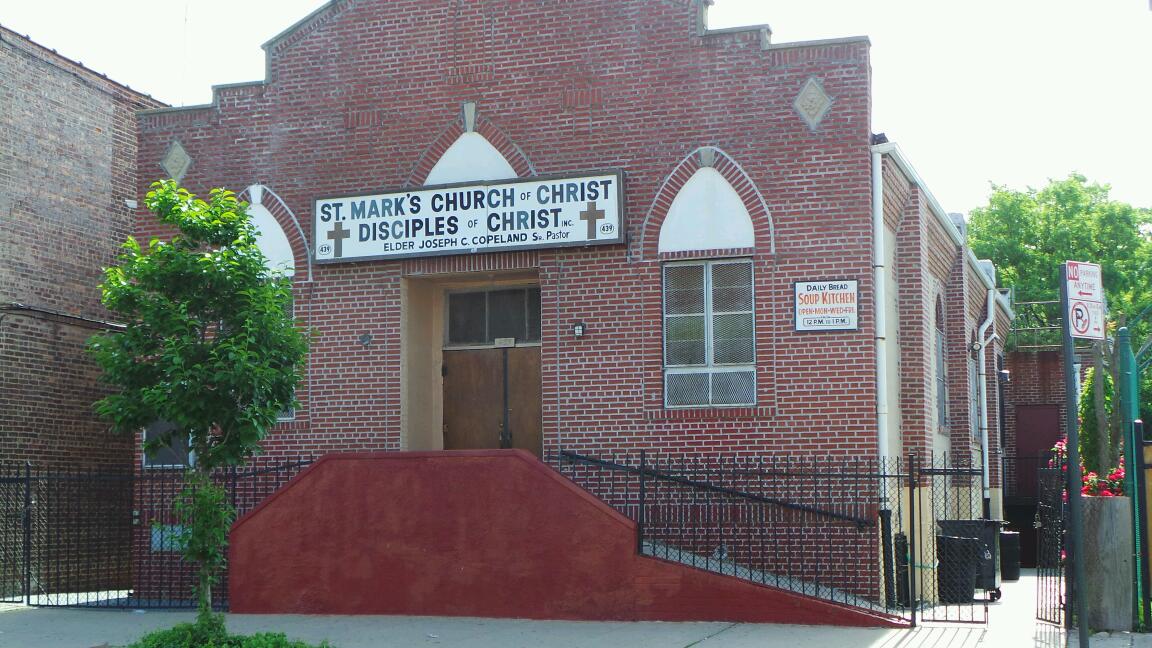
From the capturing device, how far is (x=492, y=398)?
1652 cm

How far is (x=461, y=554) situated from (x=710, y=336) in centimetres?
377

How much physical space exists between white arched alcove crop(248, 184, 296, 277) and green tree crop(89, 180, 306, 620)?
16.5 ft

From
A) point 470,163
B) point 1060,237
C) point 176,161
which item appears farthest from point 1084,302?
point 1060,237

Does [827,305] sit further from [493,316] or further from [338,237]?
[338,237]

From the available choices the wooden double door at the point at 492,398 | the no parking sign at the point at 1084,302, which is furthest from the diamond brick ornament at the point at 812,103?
the no parking sign at the point at 1084,302

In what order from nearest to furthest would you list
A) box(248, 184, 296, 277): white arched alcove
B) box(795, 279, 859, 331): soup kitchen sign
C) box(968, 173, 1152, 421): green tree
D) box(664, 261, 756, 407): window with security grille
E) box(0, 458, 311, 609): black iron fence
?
1. box(795, 279, 859, 331): soup kitchen sign
2. box(664, 261, 756, 407): window with security grille
3. box(0, 458, 311, 609): black iron fence
4. box(248, 184, 296, 277): white arched alcove
5. box(968, 173, 1152, 421): green tree

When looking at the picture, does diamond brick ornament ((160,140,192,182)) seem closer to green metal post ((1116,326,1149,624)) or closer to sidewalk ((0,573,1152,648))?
sidewalk ((0,573,1152,648))

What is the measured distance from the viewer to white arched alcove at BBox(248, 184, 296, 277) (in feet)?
54.6

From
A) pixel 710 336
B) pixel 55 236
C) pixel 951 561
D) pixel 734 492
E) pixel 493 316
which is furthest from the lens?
pixel 55 236

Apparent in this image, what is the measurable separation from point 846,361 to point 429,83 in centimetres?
625

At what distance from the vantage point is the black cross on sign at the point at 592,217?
49.8 feet

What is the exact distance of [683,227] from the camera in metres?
15.0

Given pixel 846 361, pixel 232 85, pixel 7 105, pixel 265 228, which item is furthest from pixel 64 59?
pixel 846 361

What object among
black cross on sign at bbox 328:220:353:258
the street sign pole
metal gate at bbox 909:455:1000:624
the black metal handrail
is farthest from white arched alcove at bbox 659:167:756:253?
the street sign pole
